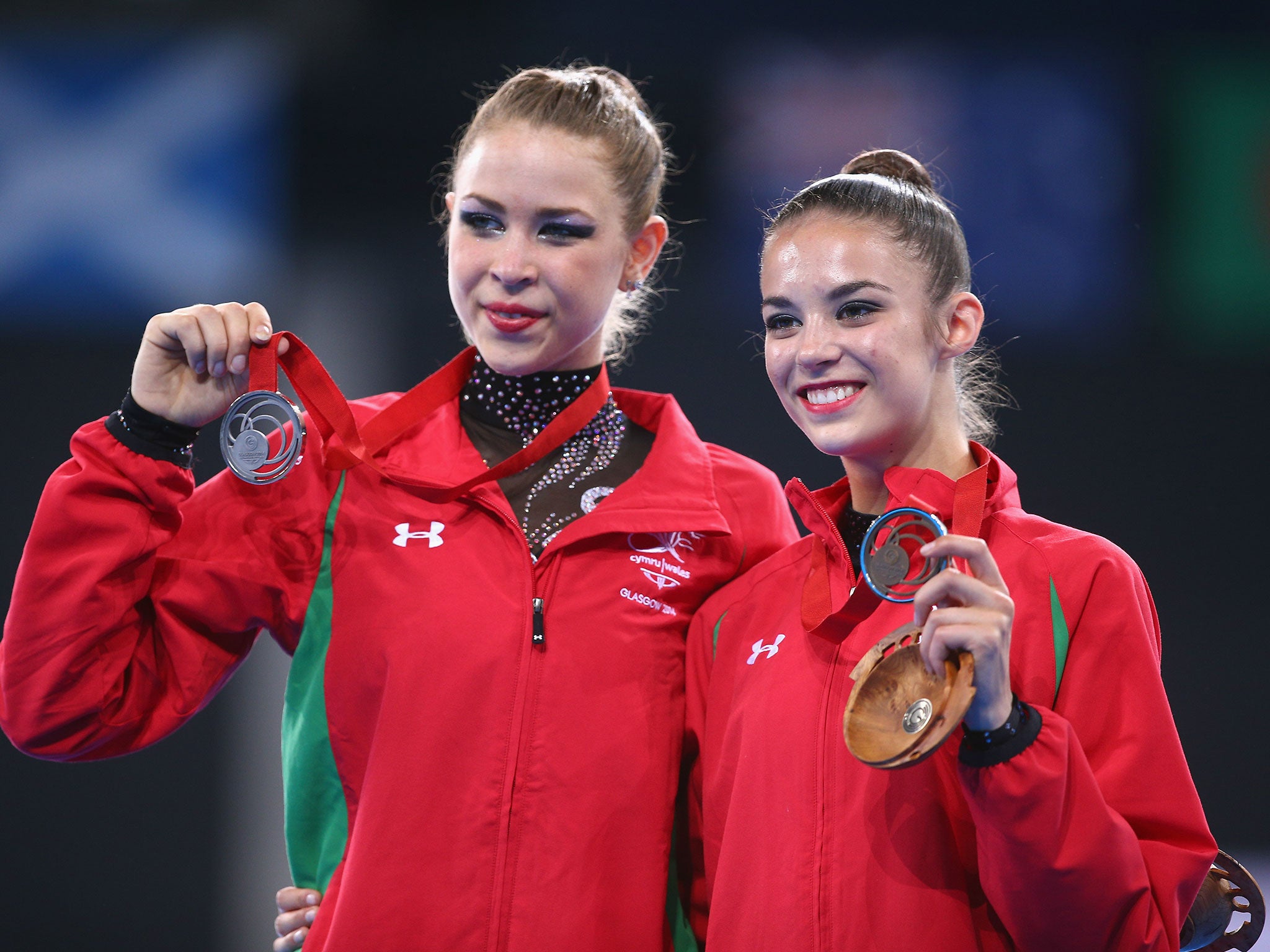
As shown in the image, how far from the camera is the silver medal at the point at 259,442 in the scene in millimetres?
1764

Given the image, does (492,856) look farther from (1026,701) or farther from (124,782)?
(124,782)

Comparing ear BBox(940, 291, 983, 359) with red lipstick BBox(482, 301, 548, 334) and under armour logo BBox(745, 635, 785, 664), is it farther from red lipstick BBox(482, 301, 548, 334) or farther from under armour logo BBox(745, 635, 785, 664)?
red lipstick BBox(482, 301, 548, 334)

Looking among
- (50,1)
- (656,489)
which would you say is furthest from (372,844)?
(50,1)

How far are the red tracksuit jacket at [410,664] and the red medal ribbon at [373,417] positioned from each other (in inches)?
1.4

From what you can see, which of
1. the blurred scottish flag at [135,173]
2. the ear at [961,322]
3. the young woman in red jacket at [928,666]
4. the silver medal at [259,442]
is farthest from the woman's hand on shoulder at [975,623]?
the blurred scottish flag at [135,173]

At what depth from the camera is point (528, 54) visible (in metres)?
4.32

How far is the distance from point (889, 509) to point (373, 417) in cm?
86

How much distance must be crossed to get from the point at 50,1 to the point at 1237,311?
424 cm

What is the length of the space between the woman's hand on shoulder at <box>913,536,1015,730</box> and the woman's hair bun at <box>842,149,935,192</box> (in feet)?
2.66

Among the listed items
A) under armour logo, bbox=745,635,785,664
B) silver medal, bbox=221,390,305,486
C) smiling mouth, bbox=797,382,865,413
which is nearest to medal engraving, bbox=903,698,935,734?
under armour logo, bbox=745,635,785,664

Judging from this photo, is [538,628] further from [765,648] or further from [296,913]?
[296,913]

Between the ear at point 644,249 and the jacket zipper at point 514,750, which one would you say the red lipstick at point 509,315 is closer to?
the ear at point 644,249

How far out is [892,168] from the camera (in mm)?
2023

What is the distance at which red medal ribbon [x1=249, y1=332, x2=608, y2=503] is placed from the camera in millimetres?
1858
